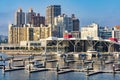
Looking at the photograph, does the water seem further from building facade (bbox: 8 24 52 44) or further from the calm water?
building facade (bbox: 8 24 52 44)

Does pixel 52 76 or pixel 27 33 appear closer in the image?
pixel 52 76

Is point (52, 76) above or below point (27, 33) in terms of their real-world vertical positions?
below

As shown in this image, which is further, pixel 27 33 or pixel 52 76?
pixel 27 33

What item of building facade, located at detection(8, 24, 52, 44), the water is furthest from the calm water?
building facade, located at detection(8, 24, 52, 44)

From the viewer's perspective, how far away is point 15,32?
19475cm

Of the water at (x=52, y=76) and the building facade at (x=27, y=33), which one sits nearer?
the water at (x=52, y=76)

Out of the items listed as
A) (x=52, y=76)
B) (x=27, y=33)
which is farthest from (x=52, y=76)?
(x=27, y=33)

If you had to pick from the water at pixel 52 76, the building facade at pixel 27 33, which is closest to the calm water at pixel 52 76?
the water at pixel 52 76

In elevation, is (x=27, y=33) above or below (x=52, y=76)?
above

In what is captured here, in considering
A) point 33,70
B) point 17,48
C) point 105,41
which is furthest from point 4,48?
point 33,70

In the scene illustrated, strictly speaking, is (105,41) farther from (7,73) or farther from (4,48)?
(7,73)

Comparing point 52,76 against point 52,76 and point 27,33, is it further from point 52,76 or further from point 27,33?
point 27,33

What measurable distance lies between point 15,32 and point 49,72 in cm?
12672

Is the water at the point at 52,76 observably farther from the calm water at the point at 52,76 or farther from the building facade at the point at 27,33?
the building facade at the point at 27,33
